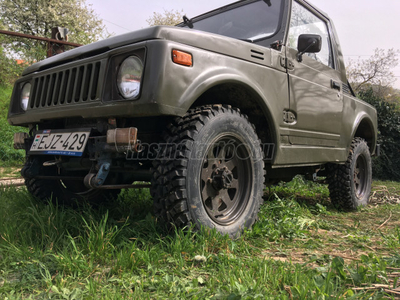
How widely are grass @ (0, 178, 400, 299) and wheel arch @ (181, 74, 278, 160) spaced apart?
735mm

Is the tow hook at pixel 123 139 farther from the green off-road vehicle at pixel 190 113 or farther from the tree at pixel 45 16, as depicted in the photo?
the tree at pixel 45 16

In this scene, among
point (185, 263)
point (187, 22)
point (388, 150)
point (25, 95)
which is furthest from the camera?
point (388, 150)

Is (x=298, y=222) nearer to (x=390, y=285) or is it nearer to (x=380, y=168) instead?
(x=390, y=285)

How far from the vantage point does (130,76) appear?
188cm

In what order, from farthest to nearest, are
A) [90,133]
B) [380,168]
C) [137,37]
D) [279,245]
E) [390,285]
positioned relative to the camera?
[380,168]
[279,245]
[90,133]
[137,37]
[390,285]

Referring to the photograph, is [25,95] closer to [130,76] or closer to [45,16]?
[130,76]

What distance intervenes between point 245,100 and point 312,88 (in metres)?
0.98

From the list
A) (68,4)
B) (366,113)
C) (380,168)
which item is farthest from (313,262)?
(68,4)

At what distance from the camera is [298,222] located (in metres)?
2.71

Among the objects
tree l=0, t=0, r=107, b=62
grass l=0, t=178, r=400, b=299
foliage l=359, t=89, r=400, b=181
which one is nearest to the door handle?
grass l=0, t=178, r=400, b=299

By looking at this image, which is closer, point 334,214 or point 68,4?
point 334,214

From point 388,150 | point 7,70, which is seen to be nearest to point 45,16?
point 7,70

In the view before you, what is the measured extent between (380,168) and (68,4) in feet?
82.6

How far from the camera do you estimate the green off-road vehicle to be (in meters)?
1.85
